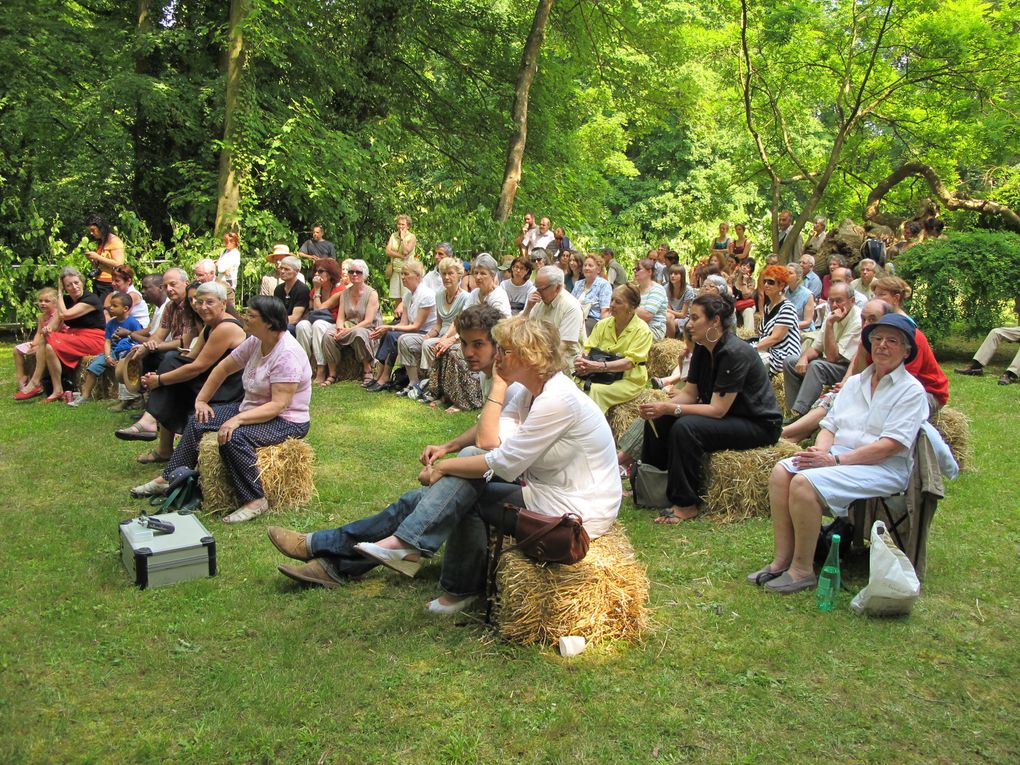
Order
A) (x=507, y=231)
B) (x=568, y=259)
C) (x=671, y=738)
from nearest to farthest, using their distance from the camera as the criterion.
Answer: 1. (x=671, y=738)
2. (x=568, y=259)
3. (x=507, y=231)

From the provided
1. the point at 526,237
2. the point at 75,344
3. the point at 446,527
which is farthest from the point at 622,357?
the point at 526,237

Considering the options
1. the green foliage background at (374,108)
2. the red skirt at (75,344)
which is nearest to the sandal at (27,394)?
the red skirt at (75,344)

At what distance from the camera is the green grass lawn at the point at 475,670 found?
2.94 metres

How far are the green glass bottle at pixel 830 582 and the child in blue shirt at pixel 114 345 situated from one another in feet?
22.7

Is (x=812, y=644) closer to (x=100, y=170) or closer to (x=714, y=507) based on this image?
(x=714, y=507)

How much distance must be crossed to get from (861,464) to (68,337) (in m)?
7.97

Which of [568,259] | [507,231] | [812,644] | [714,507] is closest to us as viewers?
[812,644]

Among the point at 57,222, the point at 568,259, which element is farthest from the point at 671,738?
the point at 57,222

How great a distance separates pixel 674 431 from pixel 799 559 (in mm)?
1396

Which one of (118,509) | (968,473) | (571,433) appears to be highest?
(571,433)

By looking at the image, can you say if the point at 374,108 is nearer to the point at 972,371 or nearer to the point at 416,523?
the point at 972,371

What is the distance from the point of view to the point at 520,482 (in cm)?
391

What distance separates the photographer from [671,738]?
2973 millimetres

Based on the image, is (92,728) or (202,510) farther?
(202,510)
